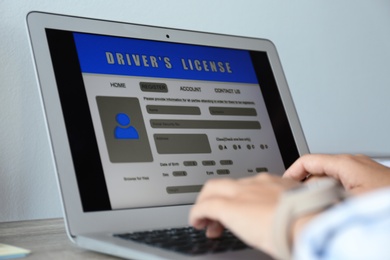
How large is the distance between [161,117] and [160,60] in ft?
0.34

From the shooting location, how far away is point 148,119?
968 mm

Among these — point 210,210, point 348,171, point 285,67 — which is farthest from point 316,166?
point 285,67

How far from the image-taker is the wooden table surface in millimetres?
793

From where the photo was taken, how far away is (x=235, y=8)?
136 centimetres

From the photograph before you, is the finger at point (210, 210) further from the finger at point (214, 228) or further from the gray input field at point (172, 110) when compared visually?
the gray input field at point (172, 110)

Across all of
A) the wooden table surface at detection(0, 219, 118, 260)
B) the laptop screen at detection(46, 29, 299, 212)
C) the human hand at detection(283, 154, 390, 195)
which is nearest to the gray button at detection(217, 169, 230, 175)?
the laptop screen at detection(46, 29, 299, 212)

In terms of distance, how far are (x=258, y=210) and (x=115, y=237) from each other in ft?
0.99

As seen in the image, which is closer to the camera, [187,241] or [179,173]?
[187,241]

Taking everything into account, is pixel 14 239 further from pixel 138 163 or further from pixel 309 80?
pixel 309 80

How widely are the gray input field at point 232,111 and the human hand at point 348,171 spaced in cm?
16

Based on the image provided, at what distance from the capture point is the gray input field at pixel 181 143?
964 mm

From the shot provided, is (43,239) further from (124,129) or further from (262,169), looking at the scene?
(262,169)

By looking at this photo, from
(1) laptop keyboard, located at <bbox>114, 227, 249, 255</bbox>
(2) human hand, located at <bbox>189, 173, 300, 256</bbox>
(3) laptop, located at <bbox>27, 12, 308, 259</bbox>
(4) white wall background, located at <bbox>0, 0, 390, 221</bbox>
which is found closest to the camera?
(2) human hand, located at <bbox>189, 173, 300, 256</bbox>

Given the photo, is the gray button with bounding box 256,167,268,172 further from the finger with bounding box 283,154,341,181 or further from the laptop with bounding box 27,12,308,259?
the finger with bounding box 283,154,341,181
